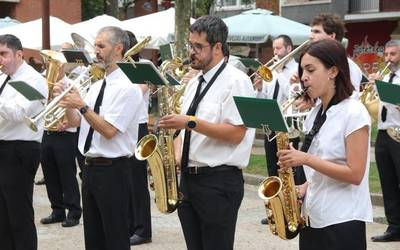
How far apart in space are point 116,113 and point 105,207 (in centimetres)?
67

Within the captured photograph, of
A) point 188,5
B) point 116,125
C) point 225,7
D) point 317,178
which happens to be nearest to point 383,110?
point 116,125

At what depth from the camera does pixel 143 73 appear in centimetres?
477

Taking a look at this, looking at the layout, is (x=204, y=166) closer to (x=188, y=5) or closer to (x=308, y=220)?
(x=308, y=220)

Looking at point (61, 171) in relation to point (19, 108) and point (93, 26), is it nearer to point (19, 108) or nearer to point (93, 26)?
point (19, 108)

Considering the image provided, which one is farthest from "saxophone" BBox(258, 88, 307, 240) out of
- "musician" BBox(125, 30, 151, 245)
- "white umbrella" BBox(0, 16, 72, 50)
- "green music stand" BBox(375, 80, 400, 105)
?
"white umbrella" BBox(0, 16, 72, 50)

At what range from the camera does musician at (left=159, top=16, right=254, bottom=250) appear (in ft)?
15.1

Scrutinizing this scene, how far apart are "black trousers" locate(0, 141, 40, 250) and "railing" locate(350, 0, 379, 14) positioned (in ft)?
76.7

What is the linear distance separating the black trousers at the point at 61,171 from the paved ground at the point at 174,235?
26 cm

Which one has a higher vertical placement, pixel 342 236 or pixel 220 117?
pixel 220 117

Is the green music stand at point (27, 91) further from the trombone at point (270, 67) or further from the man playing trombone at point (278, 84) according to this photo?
the man playing trombone at point (278, 84)

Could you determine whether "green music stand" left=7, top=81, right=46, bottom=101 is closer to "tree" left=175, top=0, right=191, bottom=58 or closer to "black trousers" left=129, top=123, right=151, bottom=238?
"black trousers" left=129, top=123, right=151, bottom=238

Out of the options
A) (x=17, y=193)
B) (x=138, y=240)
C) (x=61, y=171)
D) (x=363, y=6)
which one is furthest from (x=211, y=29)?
(x=363, y=6)

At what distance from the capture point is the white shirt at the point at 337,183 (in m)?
3.76

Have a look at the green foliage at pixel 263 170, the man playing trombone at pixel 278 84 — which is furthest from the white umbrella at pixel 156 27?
the man playing trombone at pixel 278 84
